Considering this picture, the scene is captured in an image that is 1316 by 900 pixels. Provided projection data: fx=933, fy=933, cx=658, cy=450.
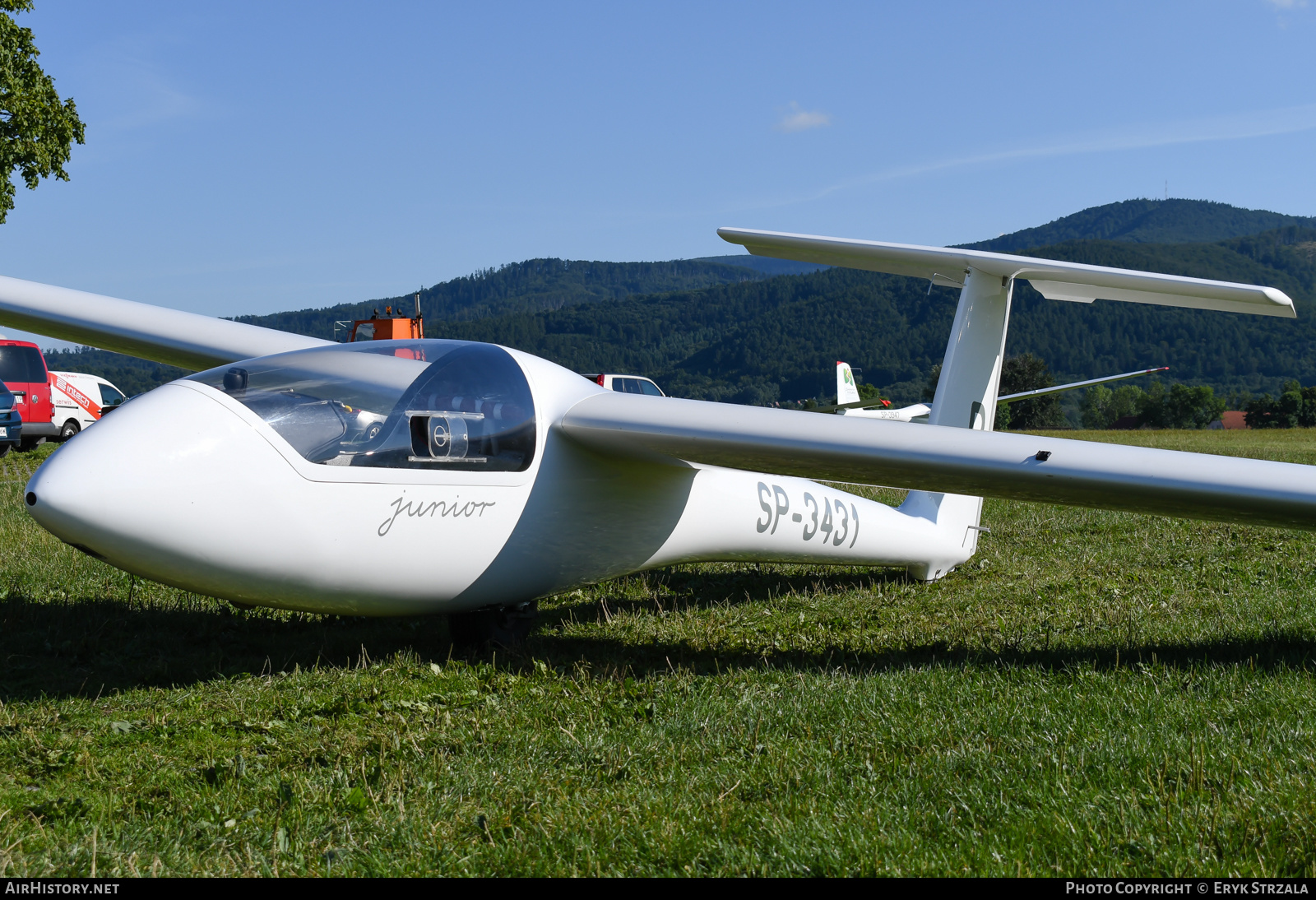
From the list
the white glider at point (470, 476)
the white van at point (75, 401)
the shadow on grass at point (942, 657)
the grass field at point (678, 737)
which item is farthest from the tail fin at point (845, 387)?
the shadow on grass at point (942, 657)

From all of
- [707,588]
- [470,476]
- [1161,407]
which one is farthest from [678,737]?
[1161,407]

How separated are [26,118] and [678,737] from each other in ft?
81.9

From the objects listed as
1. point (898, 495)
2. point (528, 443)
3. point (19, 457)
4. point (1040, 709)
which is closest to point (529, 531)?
point (528, 443)

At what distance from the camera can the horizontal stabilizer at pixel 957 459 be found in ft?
16.4

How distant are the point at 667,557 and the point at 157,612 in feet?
12.6

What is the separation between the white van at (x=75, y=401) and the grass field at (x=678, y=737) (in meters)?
22.3

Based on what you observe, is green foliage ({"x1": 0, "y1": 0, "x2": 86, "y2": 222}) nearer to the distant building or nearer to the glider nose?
the glider nose

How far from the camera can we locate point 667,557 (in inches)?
259

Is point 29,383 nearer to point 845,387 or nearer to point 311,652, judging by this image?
point 311,652

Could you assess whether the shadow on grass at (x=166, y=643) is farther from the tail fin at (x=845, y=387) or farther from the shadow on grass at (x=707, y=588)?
the tail fin at (x=845, y=387)

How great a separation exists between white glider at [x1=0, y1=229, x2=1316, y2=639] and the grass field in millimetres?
689

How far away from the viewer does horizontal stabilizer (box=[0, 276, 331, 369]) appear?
854 cm

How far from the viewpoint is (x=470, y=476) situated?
505 centimetres
